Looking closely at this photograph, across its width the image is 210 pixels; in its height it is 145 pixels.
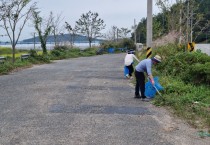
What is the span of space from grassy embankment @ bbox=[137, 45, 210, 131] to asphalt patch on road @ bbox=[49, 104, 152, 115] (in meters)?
0.90

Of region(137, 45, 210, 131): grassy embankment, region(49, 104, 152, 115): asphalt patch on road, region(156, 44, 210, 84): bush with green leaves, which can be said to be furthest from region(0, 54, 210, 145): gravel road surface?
region(156, 44, 210, 84): bush with green leaves

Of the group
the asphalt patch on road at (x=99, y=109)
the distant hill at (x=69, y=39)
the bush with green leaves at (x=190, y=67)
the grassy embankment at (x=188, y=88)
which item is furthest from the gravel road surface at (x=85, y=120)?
the distant hill at (x=69, y=39)

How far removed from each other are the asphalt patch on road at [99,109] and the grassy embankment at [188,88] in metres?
0.90

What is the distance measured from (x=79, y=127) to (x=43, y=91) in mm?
5369

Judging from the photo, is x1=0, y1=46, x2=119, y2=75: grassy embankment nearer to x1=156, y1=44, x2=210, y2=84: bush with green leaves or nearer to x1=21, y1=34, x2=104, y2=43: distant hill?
x1=21, y1=34, x2=104, y2=43: distant hill

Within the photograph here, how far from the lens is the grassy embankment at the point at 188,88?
8.68 metres

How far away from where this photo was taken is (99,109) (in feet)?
30.4

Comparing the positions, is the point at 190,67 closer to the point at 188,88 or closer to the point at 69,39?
the point at 188,88

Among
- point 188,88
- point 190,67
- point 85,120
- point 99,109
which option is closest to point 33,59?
point 190,67

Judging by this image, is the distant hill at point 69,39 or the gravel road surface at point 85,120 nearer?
the gravel road surface at point 85,120

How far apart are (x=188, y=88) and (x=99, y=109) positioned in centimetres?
362

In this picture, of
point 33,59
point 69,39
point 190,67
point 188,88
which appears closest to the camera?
point 188,88

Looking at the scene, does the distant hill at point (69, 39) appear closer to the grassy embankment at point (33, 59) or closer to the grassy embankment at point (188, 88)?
the grassy embankment at point (33, 59)

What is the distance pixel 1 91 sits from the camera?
1252 cm
